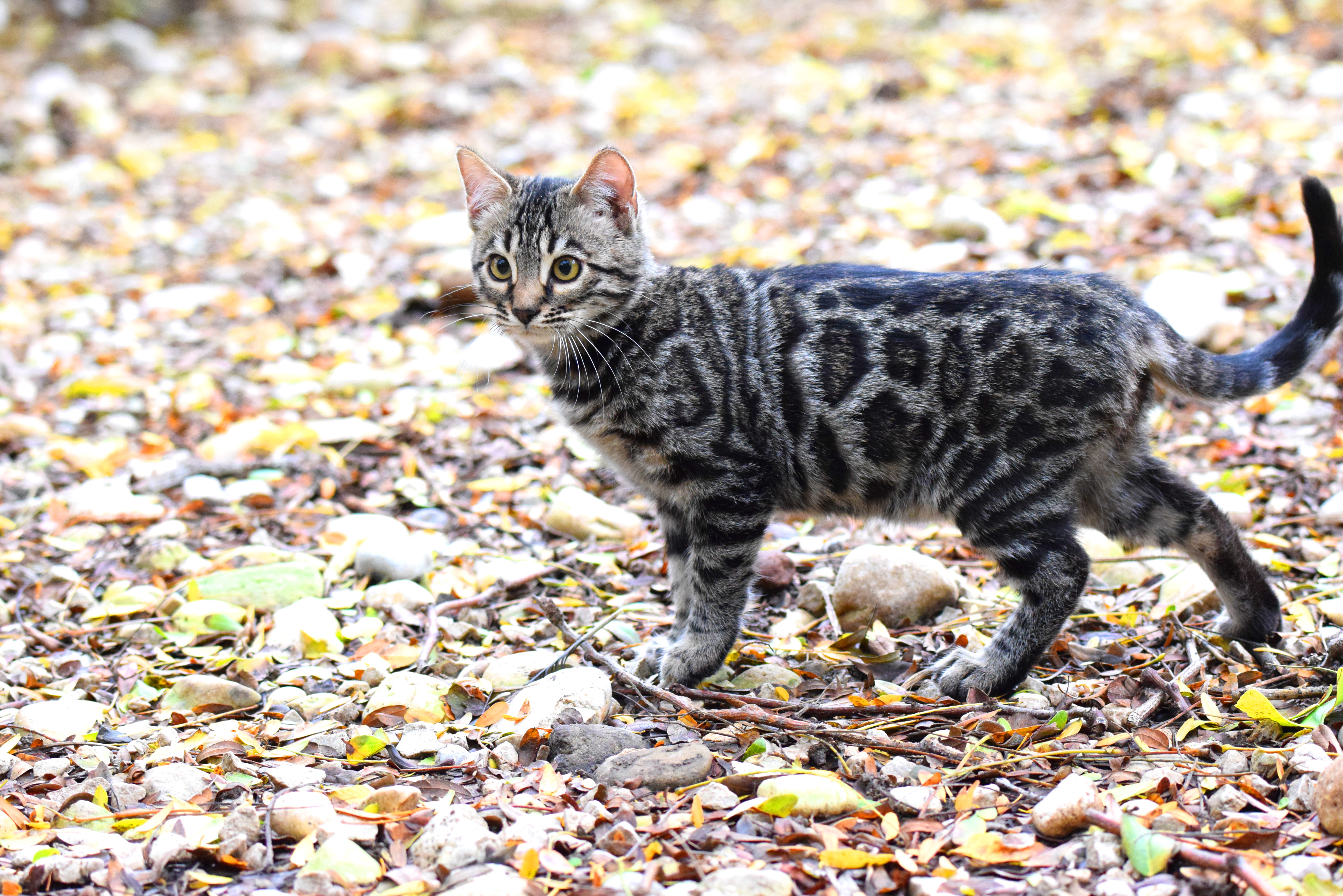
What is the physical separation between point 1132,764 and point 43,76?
36.8 feet

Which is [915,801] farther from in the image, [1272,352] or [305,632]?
[305,632]

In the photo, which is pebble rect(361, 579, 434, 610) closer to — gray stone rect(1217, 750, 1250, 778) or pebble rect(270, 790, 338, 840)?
pebble rect(270, 790, 338, 840)

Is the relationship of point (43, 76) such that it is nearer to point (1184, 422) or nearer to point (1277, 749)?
point (1184, 422)

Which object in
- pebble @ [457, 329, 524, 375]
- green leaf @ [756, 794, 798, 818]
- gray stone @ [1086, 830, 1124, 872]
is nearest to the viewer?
gray stone @ [1086, 830, 1124, 872]

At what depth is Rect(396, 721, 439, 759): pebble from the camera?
11.1ft

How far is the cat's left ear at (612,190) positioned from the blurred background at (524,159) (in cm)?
200

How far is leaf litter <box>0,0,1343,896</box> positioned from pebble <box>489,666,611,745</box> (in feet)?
0.04

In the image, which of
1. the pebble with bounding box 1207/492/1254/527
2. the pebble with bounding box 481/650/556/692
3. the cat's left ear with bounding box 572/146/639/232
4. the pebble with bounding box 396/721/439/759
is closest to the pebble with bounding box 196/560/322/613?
the pebble with bounding box 481/650/556/692

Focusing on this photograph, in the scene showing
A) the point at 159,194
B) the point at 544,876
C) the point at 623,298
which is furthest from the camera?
the point at 159,194

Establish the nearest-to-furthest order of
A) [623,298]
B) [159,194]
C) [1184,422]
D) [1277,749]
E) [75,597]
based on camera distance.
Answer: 1. [1277,749]
2. [623,298]
3. [75,597]
4. [1184,422]
5. [159,194]

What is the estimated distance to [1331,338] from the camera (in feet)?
18.6

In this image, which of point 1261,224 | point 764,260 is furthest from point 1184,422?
point 764,260

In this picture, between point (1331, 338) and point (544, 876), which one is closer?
point (544, 876)

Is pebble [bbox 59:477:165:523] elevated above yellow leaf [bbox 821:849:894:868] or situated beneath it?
situated beneath
